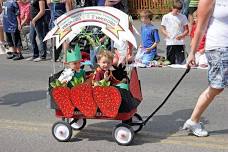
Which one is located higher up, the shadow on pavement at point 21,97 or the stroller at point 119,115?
the stroller at point 119,115

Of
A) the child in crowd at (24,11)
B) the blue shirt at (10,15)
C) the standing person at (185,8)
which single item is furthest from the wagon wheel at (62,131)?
the standing person at (185,8)

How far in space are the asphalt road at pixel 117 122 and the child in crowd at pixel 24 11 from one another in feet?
10.7

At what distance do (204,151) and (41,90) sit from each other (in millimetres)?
3937

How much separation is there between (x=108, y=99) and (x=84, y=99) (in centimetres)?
27

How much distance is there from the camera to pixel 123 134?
18.4 feet

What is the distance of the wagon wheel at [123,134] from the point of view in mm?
5574

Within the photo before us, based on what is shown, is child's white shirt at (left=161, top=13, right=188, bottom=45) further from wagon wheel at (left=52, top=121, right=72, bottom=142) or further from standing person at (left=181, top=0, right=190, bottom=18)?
wagon wheel at (left=52, top=121, right=72, bottom=142)

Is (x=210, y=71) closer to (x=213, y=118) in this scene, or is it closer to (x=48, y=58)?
(x=213, y=118)

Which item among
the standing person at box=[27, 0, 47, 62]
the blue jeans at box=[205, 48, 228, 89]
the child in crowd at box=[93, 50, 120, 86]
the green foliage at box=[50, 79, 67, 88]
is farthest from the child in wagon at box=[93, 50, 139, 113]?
the standing person at box=[27, 0, 47, 62]

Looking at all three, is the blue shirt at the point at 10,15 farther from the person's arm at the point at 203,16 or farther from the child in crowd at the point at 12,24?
the person's arm at the point at 203,16

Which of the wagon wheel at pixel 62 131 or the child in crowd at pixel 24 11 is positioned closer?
the wagon wheel at pixel 62 131

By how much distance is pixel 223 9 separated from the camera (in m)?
5.43

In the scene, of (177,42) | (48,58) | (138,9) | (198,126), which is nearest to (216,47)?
(198,126)

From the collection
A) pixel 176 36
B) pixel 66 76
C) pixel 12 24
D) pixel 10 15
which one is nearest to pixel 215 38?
pixel 66 76
